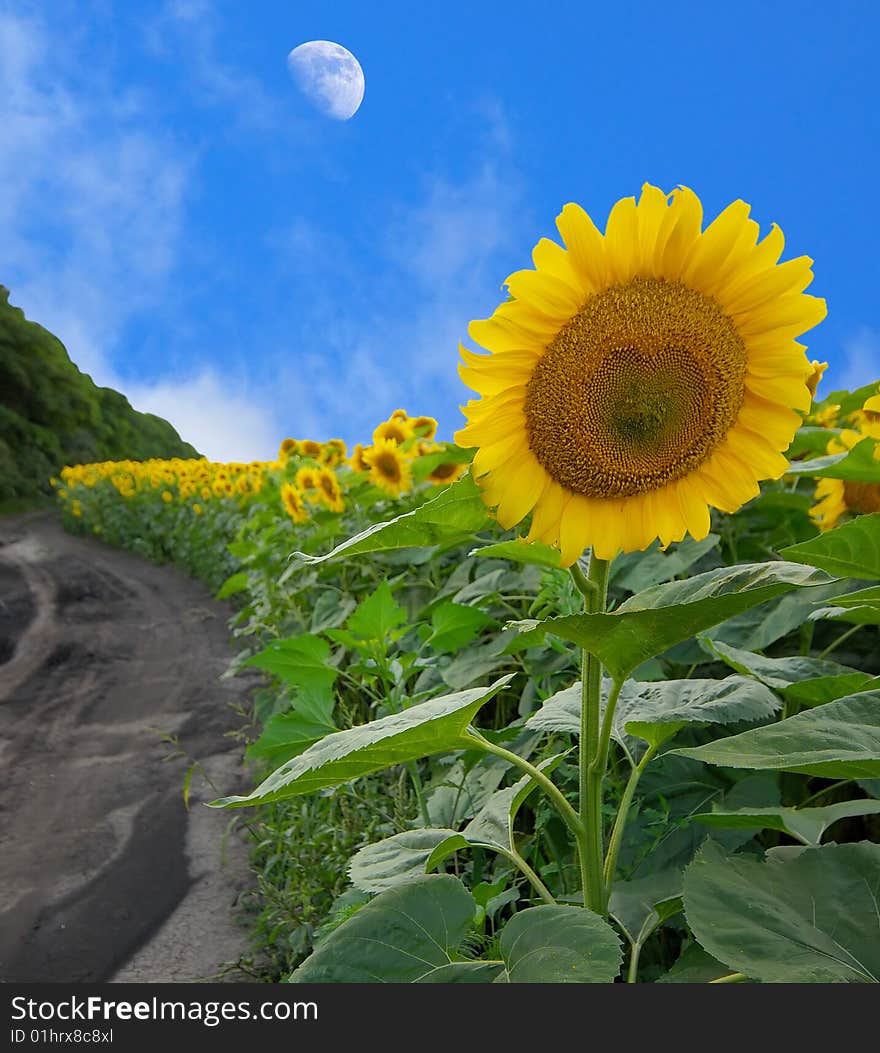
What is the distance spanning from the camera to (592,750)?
1.09m

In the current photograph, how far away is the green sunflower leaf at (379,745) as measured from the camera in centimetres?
95

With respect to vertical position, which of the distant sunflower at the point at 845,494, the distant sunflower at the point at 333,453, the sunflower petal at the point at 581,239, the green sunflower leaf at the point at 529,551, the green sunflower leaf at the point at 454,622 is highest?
the distant sunflower at the point at 333,453

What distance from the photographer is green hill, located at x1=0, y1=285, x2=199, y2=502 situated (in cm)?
2391

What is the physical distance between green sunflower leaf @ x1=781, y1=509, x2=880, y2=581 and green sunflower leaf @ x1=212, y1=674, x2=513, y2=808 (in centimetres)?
37

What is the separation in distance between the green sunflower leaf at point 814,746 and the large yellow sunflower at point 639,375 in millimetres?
239

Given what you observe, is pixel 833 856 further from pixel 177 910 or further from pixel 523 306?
pixel 177 910

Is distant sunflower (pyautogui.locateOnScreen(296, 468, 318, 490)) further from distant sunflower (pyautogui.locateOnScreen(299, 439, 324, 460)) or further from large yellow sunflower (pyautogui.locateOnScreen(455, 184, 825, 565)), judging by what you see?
large yellow sunflower (pyautogui.locateOnScreen(455, 184, 825, 565))

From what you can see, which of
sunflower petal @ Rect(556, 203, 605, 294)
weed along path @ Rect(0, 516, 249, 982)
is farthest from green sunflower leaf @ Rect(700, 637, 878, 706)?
weed along path @ Rect(0, 516, 249, 982)

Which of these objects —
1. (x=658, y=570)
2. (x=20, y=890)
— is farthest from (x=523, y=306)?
(x=20, y=890)

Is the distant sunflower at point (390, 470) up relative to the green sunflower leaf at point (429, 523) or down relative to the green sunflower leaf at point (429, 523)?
up

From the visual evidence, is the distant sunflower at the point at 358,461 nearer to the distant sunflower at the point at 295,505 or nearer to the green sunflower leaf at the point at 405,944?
the distant sunflower at the point at 295,505

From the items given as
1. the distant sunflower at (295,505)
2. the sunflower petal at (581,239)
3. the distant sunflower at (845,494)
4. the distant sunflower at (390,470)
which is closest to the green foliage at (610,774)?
the distant sunflower at (845,494)

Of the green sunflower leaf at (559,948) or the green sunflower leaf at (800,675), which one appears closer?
the green sunflower leaf at (559,948)

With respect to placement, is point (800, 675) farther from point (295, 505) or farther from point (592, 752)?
point (295, 505)
